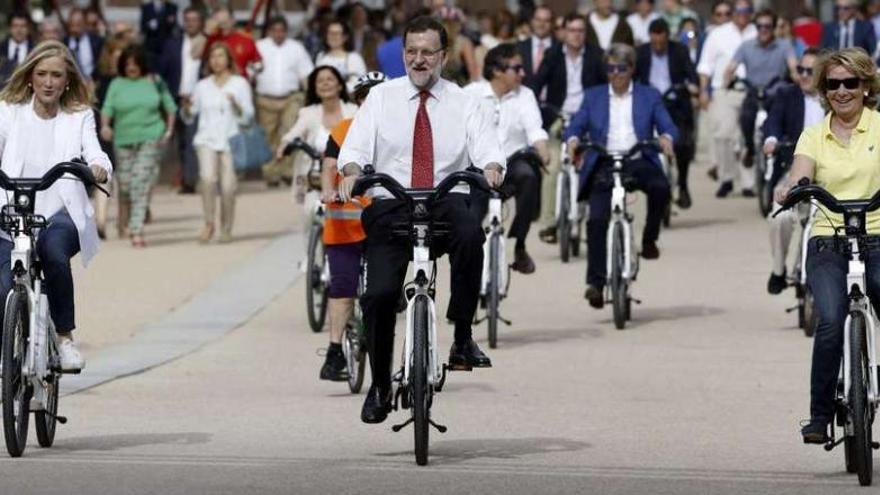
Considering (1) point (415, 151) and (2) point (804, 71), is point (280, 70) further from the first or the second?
(1) point (415, 151)

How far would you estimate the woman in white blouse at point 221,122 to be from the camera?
78.3ft

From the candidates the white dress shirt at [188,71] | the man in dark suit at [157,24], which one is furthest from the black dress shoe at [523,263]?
the man in dark suit at [157,24]

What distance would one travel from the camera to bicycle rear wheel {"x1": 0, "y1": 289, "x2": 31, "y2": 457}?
37.3ft

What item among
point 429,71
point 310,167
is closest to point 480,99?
point 429,71

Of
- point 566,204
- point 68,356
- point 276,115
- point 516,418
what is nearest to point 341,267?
point 516,418

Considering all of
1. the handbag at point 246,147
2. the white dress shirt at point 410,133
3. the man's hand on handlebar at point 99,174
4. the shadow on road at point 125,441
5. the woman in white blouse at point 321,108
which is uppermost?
the white dress shirt at point 410,133

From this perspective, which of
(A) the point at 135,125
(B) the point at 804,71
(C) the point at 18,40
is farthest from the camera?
(C) the point at 18,40

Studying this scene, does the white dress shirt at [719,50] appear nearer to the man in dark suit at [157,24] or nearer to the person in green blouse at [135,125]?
the man in dark suit at [157,24]

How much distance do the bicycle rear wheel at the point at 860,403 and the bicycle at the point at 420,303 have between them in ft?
5.20

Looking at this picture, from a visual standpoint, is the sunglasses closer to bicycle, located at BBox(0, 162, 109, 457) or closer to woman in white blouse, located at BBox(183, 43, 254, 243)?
bicycle, located at BBox(0, 162, 109, 457)

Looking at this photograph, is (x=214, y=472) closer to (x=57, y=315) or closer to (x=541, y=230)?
(x=57, y=315)

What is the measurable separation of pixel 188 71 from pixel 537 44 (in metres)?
5.18

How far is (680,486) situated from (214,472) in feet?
5.86

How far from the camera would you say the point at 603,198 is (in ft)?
61.1
